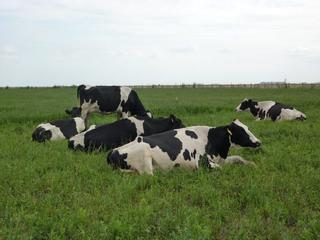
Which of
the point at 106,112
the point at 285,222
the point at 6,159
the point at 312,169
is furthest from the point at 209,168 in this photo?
the point at 106,112

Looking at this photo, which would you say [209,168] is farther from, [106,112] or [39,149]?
[106,112]

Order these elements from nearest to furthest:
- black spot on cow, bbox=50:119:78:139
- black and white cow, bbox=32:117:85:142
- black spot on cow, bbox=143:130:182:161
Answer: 1. black spot on cow, bbox=143:130:182:161
2. black and white cow, bbox=32:117:85:142
3. black spot on cow, bbox=50:119:78:139

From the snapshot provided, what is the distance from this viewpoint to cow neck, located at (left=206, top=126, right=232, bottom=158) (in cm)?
1036

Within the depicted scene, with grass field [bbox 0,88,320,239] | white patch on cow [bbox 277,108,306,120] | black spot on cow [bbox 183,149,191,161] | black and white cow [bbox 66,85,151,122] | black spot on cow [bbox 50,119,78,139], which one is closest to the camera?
grass field [bbox 0,88,320,239]

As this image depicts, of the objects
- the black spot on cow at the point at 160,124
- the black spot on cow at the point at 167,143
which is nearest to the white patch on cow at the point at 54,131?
the black spot on cow at the point at 160,124

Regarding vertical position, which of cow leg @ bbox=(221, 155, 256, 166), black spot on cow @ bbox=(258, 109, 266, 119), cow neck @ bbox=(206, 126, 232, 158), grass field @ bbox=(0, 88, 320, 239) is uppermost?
cow neck @ bbox=(206, 126, 232, 158)

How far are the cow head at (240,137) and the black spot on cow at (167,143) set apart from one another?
1.41 meters

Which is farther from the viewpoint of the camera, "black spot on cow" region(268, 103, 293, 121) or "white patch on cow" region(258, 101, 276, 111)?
"white patch on cow" region(258, 101, 276, 111)

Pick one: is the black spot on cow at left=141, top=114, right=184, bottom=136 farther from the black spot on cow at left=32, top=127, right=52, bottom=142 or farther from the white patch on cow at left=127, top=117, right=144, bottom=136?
the black spot on cow at left=32, top=127, right=52, bottom=142

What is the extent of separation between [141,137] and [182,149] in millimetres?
861

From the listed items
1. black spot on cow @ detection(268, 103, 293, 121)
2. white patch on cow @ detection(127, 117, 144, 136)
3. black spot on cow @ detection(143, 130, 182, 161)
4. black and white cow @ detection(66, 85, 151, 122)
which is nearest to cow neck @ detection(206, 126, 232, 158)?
black spot on cow @ detection(143, 130, 182, 161)

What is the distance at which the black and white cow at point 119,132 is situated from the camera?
478 inches

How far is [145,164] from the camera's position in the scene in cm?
931

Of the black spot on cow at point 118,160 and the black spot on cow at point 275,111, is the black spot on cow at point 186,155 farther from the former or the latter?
the black spot on cow at point 275,111
